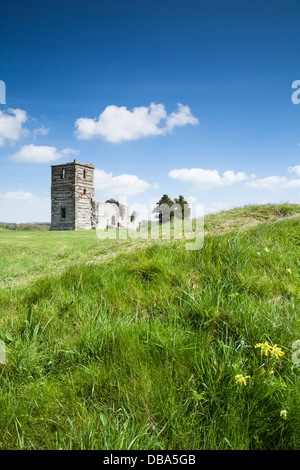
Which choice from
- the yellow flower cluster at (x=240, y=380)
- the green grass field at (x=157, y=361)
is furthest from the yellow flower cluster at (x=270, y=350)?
the yellow flower cluster at (x=240, y=380)

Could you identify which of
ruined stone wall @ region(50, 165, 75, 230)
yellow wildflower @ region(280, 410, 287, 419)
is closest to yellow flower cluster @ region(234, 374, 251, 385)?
yellow wildflower @ region(280, 410, 287, 419)

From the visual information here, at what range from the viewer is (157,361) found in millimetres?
1957

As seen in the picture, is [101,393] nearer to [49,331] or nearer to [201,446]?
[201,446]

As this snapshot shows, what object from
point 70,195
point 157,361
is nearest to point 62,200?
point 70,195

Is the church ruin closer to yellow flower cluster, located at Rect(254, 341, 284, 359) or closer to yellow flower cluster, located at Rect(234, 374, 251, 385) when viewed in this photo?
yellow flower cluster, located at Rect(254, 341, 284, 359)

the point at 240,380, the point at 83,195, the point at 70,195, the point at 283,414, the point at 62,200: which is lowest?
the point at 283,414

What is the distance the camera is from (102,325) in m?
2.38

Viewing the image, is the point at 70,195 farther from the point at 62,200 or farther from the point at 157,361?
the point at 157,361

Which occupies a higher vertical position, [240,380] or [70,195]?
[70,195]

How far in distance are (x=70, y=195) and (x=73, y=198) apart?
1.86 ft

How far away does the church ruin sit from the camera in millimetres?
30828

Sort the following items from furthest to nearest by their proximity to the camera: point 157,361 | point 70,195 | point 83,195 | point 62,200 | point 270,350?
point 83,195, point 62,200, point 70,195, point 157,361, point 270,350

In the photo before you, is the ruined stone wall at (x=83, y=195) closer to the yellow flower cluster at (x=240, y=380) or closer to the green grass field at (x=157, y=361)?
the green grass field at (x=157, y=361)
